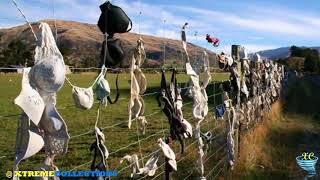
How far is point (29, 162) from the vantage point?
301 inches

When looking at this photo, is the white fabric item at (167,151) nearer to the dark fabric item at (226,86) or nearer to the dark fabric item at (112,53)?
the dark fabric item at (112,53)

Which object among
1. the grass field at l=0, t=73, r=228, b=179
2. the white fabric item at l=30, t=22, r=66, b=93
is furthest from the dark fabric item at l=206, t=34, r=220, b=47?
the white fabric item at l=30, t=22, r=66, b=93

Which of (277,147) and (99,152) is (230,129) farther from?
(99,152)

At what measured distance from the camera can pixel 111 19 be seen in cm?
392

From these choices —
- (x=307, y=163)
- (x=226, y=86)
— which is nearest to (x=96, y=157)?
(x=226, y=86)

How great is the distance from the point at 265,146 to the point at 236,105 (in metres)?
2.13

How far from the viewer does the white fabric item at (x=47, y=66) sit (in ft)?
9.73

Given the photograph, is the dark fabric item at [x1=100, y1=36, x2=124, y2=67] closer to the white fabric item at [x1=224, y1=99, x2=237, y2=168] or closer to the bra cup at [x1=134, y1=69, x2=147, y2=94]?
the bra cup at [x1=134, y1=69, x2=147, y2=94]

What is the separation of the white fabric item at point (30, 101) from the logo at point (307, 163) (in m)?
7.52

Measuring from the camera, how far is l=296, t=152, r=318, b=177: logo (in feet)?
31.8

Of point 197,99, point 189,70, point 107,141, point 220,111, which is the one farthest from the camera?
point 107,141

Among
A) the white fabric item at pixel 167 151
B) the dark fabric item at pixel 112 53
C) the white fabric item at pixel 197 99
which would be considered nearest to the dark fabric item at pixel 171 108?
the white fabric item at pixel 167 151

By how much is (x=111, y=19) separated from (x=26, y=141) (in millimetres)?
1339

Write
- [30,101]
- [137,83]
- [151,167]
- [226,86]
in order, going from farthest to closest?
1. [226,86]
2. [151,167]
3. [137,83]
4. [30,101]
